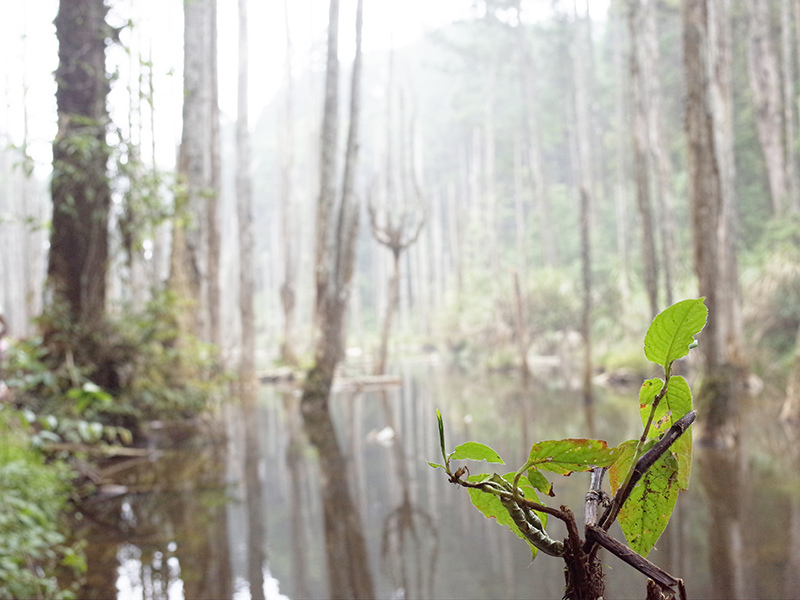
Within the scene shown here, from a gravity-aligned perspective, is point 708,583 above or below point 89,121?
below

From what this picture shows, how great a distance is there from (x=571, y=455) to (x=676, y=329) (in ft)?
0.43

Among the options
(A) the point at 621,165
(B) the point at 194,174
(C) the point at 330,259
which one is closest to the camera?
(B) the point at 194,174

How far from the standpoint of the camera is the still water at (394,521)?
2275 mm

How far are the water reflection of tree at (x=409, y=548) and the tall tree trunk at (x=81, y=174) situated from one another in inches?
90.4

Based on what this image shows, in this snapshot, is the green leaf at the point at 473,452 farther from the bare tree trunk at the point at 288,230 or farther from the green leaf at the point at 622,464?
the bare tree trunk at the point at 288,230

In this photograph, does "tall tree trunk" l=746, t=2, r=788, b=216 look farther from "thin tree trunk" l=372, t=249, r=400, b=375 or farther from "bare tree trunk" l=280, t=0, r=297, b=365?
"bare tree trunk" l=280, t=0, r=297, b=365

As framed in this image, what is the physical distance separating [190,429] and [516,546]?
13.5 feet

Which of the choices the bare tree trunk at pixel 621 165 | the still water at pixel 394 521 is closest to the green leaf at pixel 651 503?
the still water at pixel 394 521

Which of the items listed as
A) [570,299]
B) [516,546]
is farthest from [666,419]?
[570,299]

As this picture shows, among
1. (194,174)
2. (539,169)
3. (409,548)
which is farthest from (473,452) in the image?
(539,169)

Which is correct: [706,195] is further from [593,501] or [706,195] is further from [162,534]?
A: [593,501]

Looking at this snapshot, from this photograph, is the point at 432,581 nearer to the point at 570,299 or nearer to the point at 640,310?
the point at 640,310

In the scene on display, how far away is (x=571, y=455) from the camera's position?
22.0 inches

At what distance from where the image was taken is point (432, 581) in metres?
2.31
